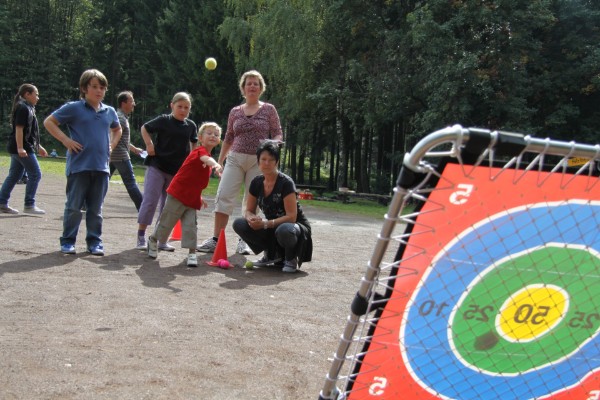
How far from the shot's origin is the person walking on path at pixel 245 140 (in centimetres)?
747

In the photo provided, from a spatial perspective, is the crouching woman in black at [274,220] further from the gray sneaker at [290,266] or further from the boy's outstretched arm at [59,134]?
the boy's outstretched arm at [59,134]

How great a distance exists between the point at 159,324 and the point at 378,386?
2.38 metres

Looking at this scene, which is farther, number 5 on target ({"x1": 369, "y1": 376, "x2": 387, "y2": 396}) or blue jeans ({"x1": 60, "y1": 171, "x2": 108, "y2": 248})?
blue jeans ({"x1": 60, "y1": 171, "x2": 108, "y2": 248})

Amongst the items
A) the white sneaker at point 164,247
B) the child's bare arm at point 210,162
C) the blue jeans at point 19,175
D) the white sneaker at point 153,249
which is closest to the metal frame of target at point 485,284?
the child's bare arm at point 210,162

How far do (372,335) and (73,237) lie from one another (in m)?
5.05

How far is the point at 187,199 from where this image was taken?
6805mm

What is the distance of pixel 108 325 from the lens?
14.4 feet

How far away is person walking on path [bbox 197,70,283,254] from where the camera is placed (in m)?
7.47

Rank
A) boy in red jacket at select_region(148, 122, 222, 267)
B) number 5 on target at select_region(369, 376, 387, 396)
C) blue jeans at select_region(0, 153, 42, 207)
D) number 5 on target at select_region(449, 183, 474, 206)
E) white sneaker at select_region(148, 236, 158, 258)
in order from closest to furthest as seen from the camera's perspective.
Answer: number 5 on target at select_region(449, 183, 474, 206) → number 5 on target at select_region(369, 376, 387, 396) → boy in red jacket at select_region(148, 122, 222, 267) → white sneaker at select_region(148, 236, 158, 258) → blue jeans at select_region(0, 153, 42, 207)

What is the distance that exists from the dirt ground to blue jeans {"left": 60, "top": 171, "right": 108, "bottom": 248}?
0.89ft

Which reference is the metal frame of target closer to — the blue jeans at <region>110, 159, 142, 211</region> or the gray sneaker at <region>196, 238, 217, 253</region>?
the gray sneaker at <region>196, 238, 217, 253</region>

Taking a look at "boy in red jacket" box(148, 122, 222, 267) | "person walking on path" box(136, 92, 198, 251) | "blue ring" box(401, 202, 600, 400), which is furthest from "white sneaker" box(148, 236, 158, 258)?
"blue ring" box(401, 202, 600, 400)

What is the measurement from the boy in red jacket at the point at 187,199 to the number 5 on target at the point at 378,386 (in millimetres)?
4428

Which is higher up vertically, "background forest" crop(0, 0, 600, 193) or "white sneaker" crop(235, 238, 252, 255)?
"background forest" crop(0, 0, 600, 193)
